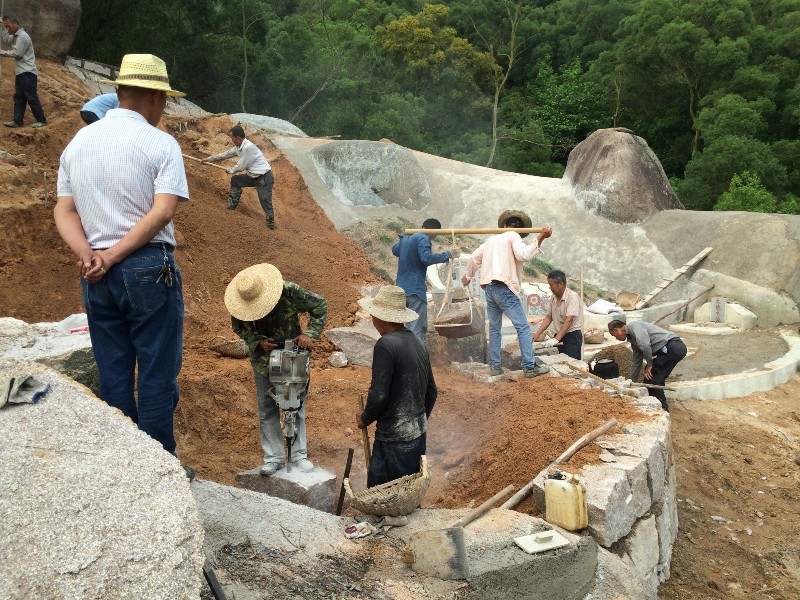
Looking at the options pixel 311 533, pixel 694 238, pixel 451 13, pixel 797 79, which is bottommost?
pixel 694 238

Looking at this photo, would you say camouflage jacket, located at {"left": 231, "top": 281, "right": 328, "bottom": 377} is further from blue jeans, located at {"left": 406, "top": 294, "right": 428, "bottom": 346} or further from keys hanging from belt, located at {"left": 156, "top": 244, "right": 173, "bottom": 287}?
blue jeans, located at {"left": 406, "top": 294, "right": 428, "bottom": 346}

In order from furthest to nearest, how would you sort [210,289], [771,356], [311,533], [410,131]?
[410,131] → [771,356] → [210,289] → [311,533]

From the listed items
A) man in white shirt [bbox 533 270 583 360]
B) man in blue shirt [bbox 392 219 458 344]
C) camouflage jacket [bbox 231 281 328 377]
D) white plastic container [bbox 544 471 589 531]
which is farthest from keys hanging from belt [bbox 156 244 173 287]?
man in white shirt [bbox 533 270 583 360]

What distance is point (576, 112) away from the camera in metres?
32.9

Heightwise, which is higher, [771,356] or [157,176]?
[157,176]

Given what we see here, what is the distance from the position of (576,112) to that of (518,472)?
29.9 m

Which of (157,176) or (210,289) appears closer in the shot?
(157,176)

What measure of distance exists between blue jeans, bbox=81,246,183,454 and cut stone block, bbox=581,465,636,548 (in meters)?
2.58

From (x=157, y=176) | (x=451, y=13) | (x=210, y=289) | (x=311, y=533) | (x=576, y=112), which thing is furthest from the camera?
(x=451, y=13)

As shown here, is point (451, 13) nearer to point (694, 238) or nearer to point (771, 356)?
point (694, 238)

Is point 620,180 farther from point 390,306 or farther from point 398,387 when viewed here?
point 398,387

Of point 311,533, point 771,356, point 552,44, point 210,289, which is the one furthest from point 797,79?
point 311,533

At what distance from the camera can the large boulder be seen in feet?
47.5

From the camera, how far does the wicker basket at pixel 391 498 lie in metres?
4.09
